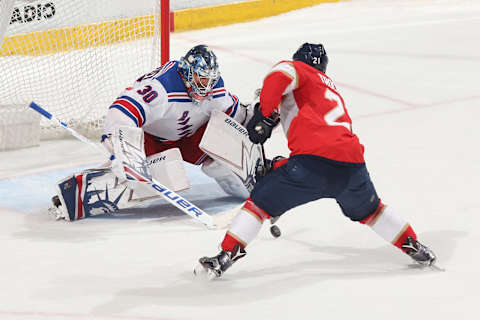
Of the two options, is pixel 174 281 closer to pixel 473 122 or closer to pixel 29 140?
pixel 29 140

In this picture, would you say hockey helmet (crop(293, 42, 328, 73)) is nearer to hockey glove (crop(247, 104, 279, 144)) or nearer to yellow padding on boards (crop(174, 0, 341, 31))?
hockey glove (crop(247, 104, 279, 144))

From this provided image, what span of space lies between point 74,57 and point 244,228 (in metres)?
2.77

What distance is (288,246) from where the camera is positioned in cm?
363

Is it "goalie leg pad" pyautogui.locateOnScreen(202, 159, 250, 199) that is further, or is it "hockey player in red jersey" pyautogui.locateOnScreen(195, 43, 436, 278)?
"goalie leg pad" pyautogui.locateOnScreen(202, 159, 250, 199)

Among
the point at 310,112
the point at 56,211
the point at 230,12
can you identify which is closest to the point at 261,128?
the point at 310,112

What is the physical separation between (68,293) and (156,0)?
276 cm

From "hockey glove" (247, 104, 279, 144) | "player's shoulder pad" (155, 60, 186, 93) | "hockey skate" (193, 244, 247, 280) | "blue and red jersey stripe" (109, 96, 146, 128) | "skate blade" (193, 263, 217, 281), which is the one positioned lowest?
"skate blade" (193, 263, 217, 281)

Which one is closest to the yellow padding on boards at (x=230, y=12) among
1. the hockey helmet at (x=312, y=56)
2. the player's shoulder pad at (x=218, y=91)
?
the player's shoulder pad at (x=218, y=91)

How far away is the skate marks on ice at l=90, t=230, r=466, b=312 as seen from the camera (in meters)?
3.04

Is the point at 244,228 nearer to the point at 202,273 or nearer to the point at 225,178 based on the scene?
the point at 202,273

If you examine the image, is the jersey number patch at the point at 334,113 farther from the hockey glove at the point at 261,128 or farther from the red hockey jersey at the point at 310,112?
the hockey glove at the point at 261,128

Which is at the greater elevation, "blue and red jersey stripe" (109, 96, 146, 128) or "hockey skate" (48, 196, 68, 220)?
"blue and red jersey stripe" (109, 96, 146, 128)

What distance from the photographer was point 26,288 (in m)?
3.14

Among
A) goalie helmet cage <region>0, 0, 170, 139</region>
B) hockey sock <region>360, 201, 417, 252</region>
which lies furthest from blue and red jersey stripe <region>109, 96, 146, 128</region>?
goalie helmet cage <region>0, 0, 170, 139</region>
